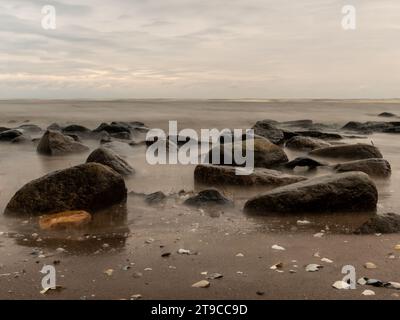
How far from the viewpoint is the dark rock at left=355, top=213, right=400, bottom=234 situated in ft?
17.1

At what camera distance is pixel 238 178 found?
7.77m

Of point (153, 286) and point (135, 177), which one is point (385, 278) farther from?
A: point (135, 177)

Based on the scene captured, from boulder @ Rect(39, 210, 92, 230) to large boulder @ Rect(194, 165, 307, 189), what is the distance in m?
2.65

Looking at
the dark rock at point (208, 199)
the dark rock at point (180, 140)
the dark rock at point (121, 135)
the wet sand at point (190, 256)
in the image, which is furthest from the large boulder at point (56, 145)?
the dark rock at point (208, 199)

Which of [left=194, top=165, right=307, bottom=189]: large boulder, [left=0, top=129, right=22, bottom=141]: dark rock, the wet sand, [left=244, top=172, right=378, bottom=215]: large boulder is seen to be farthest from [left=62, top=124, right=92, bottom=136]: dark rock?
[left=244, top=172, right=378, bottom=215]: large boulder

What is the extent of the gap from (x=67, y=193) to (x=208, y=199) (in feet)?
6.08

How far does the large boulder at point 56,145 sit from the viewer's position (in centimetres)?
1184

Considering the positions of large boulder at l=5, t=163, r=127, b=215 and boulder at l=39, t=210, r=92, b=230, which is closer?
boulder at l=39, t=210, r=92, b=230

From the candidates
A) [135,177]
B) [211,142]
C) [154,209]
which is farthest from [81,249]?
[211,142]

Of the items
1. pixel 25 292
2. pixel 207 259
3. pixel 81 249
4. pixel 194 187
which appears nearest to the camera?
pixel 25 292

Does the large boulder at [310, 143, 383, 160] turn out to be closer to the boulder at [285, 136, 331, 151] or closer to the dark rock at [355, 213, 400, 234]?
the boulder at [285, 136, 331, 151]
